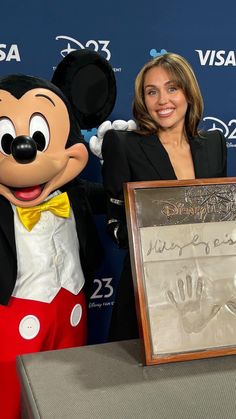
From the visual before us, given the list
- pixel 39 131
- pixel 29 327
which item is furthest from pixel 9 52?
pixel 29 327

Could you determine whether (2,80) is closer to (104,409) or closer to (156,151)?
(156,151)

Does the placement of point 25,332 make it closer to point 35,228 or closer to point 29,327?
point 29,327

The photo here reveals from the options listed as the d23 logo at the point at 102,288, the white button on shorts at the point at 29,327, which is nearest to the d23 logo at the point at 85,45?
the d23 logo at the point at 102,288

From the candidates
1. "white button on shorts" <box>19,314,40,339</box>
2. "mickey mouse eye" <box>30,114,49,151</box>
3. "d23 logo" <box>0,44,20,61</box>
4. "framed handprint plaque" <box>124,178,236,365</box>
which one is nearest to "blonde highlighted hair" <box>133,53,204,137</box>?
"mickey mouse eye" <box>30,114,49,151</box>

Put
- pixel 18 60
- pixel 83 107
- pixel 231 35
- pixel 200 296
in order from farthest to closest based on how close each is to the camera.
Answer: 1. pixel 231 35
2. pixel 18 60
3. pixel 83 107
4. pixel 200 296

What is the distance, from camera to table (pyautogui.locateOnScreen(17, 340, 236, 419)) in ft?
2.29

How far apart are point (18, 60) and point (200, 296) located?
1.21m

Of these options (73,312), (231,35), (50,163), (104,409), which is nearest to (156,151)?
(50,163)

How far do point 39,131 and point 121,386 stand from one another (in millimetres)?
667

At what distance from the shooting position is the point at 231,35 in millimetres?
1978

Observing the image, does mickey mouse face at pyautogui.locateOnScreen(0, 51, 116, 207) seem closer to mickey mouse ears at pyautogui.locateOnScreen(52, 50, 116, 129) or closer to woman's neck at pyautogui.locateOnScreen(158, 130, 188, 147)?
mickey mouse ears at pyautogui.locateOnScreen(52, 50, 116, 129)

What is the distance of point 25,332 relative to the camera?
1.22m

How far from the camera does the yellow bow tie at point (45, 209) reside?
4.04 feet

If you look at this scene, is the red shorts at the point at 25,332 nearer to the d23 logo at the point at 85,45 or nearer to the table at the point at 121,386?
the table at the point at 121,386
